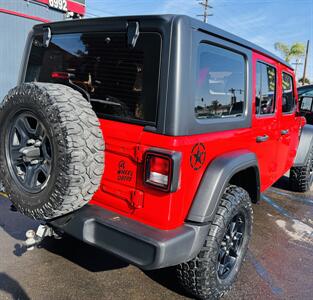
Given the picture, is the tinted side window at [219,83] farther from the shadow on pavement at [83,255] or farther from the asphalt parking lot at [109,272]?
the shadow on pavement at [83,255]

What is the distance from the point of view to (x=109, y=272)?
2982 millimetres

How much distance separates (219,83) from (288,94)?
196cm

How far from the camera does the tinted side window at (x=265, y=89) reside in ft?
10.3

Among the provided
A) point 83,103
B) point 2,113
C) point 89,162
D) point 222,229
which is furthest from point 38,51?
point 222,229

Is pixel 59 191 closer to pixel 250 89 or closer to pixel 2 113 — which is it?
pixel 2 113

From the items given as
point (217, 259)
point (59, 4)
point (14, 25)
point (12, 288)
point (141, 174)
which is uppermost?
point (59, 4)

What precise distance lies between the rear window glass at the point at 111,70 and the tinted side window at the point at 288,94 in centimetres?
229

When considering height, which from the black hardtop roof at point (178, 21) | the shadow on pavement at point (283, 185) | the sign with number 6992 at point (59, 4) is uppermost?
the sign with number 6992 at point (59, 4)

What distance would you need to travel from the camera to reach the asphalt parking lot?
2.71 metres

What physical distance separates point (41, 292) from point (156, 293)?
0.88 meters

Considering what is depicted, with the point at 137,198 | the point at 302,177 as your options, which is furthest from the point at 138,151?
the point at 302,177

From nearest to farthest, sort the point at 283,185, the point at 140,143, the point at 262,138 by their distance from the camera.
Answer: the point at 140,143 → the point at 262,138 → the point at 283,185

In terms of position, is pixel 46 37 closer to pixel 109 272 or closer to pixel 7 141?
pixel 7 141

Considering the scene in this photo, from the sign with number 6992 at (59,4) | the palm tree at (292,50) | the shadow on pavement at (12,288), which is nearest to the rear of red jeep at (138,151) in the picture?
the shadow on pavement at (12,288)
